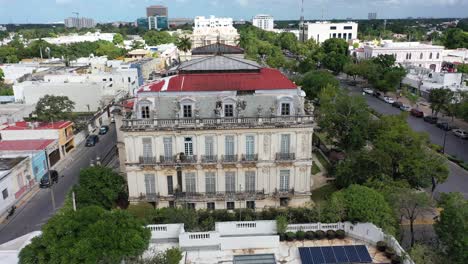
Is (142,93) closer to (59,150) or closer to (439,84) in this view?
(59,150)

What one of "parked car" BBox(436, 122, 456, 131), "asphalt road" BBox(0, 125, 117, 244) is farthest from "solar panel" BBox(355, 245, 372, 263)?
"parked car" BBox(436, 122, 456, 131)

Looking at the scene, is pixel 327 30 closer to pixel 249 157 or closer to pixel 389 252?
pixel 249 157

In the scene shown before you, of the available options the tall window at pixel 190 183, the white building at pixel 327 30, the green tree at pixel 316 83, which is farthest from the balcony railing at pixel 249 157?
the white building at pixel 327 30

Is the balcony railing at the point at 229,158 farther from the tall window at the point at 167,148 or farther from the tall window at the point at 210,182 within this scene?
the tall window at the point at 167,148

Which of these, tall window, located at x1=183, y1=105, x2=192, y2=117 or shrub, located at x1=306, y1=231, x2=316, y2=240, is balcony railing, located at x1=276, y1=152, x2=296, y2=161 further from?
shrub, located at x1=306, y1=231, x2=316, y2=240

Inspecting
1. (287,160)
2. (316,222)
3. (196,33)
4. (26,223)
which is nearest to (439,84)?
(287,160)

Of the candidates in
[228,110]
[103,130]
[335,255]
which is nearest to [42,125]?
[103,130]
